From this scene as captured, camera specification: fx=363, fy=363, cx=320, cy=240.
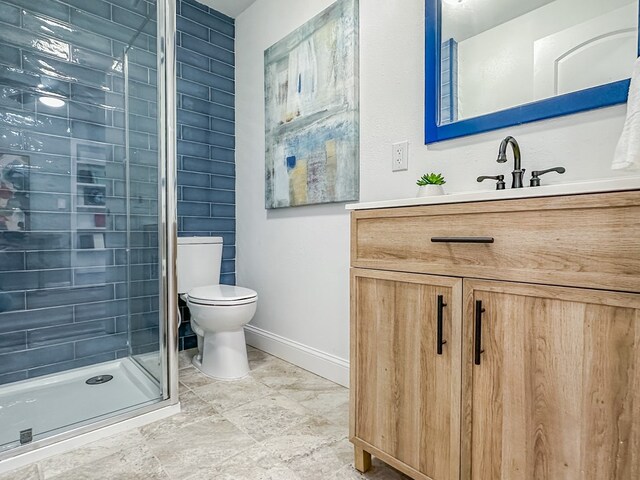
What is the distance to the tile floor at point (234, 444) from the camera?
1.19 m

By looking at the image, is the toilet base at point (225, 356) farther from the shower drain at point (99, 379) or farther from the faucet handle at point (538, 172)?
the faucet handle at point (538, 172)

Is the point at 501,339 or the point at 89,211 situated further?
the point at 89,211

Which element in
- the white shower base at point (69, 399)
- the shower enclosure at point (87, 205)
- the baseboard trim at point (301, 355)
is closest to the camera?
the white shower base at point (69, 399)

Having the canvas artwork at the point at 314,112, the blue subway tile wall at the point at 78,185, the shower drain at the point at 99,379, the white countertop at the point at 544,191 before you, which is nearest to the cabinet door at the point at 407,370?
the white countertop at the point at 544,191

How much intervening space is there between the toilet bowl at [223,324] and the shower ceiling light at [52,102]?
3.86ft

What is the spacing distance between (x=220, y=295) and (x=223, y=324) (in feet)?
0.50

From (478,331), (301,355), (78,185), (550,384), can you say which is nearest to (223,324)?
(301,355)

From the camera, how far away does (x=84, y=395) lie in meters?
1.66

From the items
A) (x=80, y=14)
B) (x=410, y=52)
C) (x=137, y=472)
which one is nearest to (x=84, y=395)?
(x=137, y=472)

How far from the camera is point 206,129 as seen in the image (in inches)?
98.8

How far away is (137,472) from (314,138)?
1.65 m

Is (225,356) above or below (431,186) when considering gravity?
below

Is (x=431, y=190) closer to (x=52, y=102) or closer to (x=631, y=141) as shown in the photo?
(x=631, y=141)

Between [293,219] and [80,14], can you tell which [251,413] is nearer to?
[293,219]
